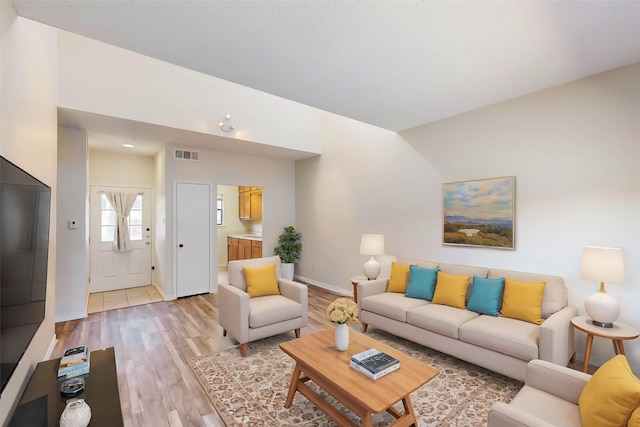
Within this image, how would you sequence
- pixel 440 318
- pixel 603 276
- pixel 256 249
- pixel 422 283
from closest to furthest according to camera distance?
pixel 603 276
pixel 440 318
pixel 422 283
pixel 256 249

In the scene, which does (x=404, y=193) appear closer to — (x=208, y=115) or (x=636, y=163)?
(x=636, y=163)

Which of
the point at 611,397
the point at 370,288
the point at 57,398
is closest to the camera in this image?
the point at 611,397

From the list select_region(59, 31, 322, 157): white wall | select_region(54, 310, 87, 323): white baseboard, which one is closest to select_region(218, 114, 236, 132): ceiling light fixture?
select_region(59, 31, 322, 157): white wall

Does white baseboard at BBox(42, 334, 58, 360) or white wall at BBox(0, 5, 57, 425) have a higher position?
white wall at BBox(0, 5, 57, 425)

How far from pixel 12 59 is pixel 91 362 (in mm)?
1938

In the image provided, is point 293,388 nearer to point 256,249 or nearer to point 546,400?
point 546,400

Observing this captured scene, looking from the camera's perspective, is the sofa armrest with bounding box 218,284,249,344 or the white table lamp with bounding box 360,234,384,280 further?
the white table lamp with bounding box 360,234,384,280

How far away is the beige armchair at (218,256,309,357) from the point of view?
300cm

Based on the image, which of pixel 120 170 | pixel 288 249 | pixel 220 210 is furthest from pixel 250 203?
pixel 120 170

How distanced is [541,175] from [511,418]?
2.59m

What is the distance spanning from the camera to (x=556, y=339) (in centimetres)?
224

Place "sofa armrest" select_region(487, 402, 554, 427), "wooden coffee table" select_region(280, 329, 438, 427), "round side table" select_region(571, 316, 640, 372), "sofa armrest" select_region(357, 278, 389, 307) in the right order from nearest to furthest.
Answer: "sofa armrest" select_region(487, 402, 554, 427) < "wooden coffee table" select_region(280, 329, 438, 427) < "round side table" select_region(571, 316, 640, 372) < "sofa armrest" select_region(357, 278, 389, 307)

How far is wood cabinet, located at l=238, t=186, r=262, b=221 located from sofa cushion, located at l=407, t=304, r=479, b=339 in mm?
4936

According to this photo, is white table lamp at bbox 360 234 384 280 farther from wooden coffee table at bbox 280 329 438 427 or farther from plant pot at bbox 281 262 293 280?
plant pot at bbox 281 262 293 280
